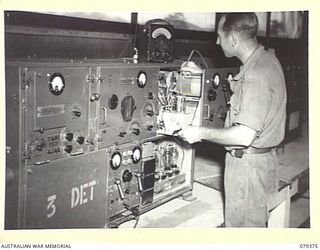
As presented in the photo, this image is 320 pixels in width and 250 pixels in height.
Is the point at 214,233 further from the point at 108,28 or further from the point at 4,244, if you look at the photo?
the point at 108,28

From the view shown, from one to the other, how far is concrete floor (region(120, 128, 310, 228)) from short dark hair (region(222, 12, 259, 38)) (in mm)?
1027

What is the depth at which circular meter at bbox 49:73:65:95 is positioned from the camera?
5.83 feet

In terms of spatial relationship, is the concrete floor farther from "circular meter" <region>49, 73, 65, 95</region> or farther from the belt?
"circular meter" <region>49, 73, 65, 95</region>

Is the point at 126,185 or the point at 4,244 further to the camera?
the point at 126,185

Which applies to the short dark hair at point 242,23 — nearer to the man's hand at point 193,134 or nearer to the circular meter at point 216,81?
the man's hand at point 193,134

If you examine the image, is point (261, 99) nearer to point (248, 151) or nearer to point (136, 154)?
point (248, 151)

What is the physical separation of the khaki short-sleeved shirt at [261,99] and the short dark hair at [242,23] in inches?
4.8

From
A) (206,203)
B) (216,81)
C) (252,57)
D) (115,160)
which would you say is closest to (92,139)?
(115,160)

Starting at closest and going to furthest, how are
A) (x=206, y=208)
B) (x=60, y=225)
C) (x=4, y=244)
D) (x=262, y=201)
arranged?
1. (x=4, y=244)
2. (x=60, y=225)
3. (x=262, y=201)
4. (x=206, y=208)

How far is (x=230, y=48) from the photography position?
84.8 inches

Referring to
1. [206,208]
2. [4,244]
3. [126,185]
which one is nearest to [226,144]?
[126,185]

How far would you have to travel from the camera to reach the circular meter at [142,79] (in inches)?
90.4

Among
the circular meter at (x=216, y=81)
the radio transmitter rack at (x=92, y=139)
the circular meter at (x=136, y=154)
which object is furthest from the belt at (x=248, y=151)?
the circular meter at (x=216, y=81)

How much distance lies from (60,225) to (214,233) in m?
0.75
